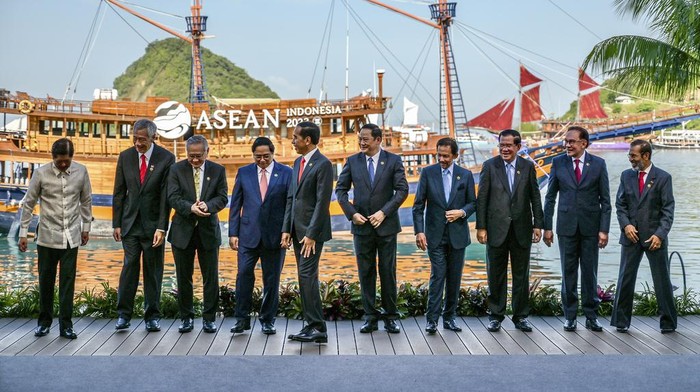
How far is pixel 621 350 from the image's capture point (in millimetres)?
5305

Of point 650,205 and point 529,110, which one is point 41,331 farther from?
point 529,110

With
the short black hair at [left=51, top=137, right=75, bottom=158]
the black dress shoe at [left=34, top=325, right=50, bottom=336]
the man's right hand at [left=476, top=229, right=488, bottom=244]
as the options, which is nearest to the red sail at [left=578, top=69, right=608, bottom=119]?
the man's right hand at [left=476, top=229, right=488, bottom=244]

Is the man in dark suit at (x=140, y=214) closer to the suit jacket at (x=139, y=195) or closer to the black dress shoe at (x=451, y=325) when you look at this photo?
the suit jacket at (x=139, y=195)

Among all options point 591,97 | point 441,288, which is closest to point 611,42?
point 441,288

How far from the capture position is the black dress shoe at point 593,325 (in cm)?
591

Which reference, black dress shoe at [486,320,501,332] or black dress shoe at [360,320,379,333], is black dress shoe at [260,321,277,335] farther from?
black dress shoe at [486,320,501,332]

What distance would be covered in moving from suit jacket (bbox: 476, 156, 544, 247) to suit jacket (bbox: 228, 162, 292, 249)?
4.64 ft

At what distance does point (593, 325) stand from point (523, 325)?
49 cm

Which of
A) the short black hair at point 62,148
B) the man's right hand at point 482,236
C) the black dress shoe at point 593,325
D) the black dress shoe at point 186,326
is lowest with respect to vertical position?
the black dress shoe at point 186,326

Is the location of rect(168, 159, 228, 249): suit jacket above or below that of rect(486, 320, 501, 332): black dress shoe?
above

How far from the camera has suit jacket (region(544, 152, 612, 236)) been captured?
5988mm

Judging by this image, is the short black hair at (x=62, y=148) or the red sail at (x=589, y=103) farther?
the red sail at (x=589, y=103)

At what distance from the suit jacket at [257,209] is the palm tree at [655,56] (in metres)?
4.29

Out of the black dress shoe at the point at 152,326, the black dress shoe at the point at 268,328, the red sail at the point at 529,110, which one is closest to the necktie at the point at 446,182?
the black dress shoe at the point at 268,328
